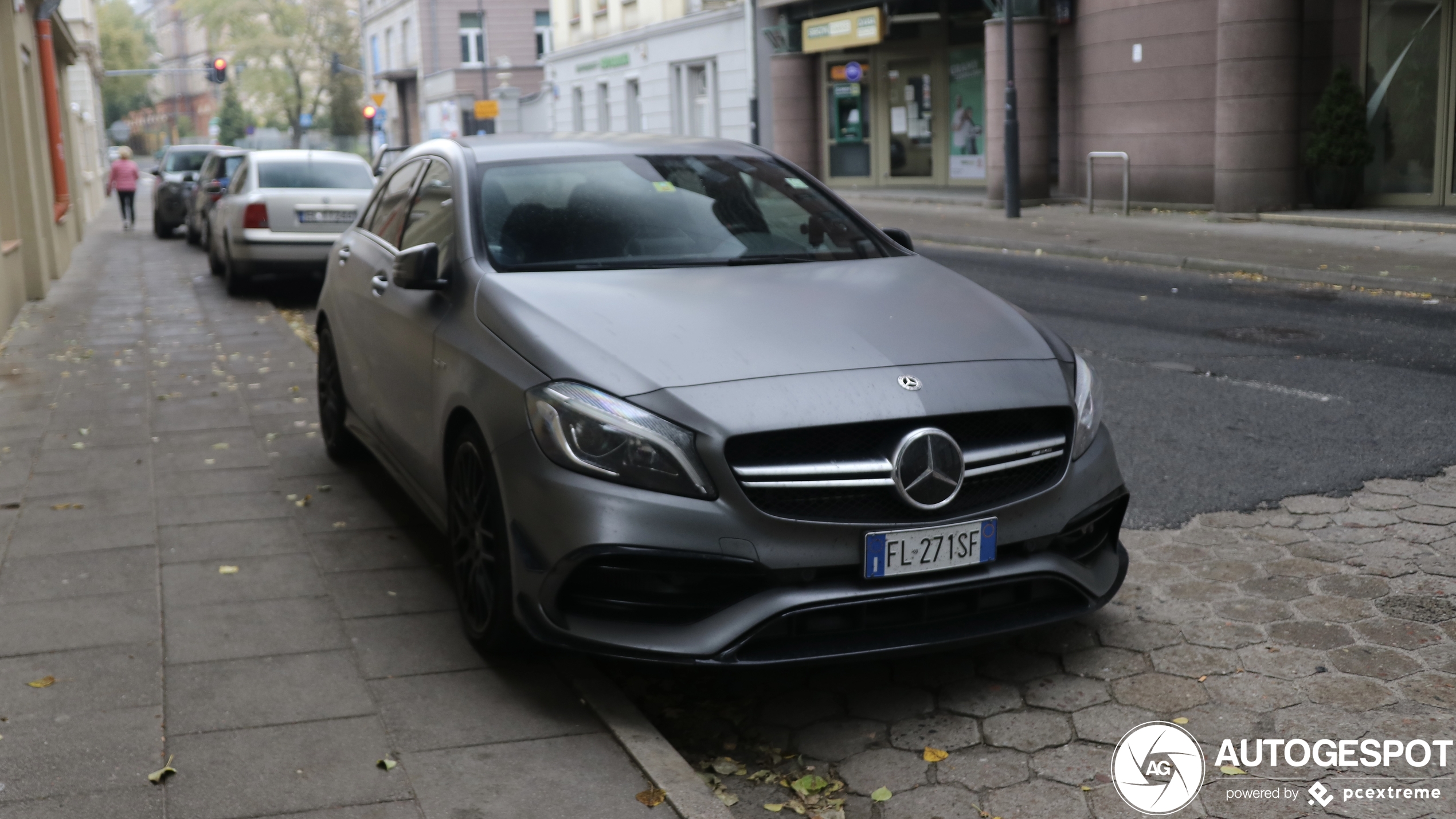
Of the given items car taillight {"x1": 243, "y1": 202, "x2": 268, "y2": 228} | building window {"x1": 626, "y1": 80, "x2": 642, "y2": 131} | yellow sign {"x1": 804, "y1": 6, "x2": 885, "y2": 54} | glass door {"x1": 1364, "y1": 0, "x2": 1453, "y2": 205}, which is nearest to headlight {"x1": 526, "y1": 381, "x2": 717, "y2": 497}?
car taillight {"x1": 243, "y1": 202, "x2": 268, "y2": 228}

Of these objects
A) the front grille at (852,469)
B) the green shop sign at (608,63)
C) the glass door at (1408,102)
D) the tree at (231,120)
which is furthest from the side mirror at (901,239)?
the tree at (231,120)

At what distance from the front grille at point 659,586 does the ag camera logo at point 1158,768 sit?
1014 millimetres

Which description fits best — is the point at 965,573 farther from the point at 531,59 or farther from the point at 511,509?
the point at 531,59

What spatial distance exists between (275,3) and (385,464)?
84835 millimetres

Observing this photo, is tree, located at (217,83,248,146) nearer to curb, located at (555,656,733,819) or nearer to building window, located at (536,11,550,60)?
building window, located at (536,11,550,60)

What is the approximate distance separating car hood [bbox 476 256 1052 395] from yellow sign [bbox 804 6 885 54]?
25262 mm

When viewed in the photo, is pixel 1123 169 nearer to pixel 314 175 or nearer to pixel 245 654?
pixel 314 175

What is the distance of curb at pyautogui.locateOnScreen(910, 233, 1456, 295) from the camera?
41.1ft

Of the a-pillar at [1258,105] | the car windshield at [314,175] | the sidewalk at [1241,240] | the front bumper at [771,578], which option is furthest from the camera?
the a-pillar at [1258,105]

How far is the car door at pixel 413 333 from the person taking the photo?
16.2 ft

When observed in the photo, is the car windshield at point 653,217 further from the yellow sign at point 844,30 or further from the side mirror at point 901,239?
the yellow sign at point 844,30

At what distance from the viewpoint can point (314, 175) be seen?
16.1m

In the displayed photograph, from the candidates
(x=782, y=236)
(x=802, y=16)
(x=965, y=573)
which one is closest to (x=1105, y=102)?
(x=802, y=16)

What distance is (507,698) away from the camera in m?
4.16
